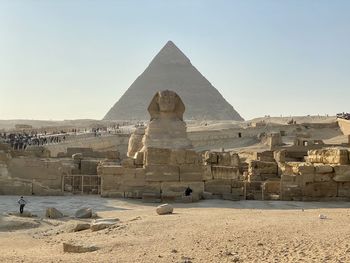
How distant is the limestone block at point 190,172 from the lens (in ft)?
42.3

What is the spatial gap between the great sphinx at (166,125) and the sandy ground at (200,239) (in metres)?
9.60

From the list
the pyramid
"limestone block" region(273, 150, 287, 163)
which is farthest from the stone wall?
the pyramid

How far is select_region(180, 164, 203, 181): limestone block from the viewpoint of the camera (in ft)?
42.3

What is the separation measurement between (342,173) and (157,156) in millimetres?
4210

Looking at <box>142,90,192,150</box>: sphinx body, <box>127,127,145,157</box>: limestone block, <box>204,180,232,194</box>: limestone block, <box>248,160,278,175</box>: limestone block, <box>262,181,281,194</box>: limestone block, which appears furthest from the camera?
<box>127,127,145,157</box>: limestone block

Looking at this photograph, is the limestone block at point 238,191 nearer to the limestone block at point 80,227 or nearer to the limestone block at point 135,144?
the limestone block at point 80,227

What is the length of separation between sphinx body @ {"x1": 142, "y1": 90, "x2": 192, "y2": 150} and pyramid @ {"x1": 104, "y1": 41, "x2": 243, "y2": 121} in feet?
353

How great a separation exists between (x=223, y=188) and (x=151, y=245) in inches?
254

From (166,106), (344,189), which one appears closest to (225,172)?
(344,189)

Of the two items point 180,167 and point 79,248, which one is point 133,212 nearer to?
point 180,167

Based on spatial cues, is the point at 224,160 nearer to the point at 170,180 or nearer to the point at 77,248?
the point at 170,180

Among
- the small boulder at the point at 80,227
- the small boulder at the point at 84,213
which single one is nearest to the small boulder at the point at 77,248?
the small boulder at the point at 80,227

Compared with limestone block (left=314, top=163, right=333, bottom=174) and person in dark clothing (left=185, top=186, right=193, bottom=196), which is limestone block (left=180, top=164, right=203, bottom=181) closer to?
person in dark clothing (left=185, top=186, right=193, bottom=196)

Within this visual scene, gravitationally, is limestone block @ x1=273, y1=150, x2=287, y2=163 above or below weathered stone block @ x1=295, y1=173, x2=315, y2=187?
above
